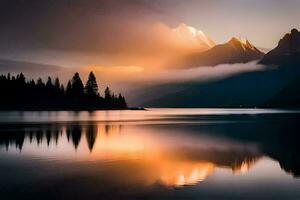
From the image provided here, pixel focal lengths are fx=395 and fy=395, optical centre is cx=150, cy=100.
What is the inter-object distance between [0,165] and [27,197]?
523 inches

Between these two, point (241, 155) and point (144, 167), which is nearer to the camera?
point (144, 167)

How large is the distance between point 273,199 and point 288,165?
1407 cm

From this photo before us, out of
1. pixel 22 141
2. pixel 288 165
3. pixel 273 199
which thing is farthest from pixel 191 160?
pixel 22 141

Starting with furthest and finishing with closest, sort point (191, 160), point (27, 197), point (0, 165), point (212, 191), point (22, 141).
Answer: point (22, 141), point (191, 160), point (0, 165), point (212, 191), point (27, 197)

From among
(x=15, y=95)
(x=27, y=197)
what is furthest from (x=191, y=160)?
(x=15, y=95)

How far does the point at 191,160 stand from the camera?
3766 cm

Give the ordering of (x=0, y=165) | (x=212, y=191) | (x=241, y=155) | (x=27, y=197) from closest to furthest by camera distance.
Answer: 1. (x=27, y=197)
2. (x=212, y=191)
3. (x=0, y=165)
4. (x=241, y=155)

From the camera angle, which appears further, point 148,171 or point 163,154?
point 163,154

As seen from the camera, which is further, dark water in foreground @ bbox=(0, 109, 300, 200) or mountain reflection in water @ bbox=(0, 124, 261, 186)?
mountain reflection in water @ bbox=(0, 124, 261, 186)

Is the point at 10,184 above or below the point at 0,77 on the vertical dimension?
below

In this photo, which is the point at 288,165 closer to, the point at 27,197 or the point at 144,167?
the point at 144,167

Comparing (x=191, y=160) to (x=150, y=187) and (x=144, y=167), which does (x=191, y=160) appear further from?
(x=150, y=187)

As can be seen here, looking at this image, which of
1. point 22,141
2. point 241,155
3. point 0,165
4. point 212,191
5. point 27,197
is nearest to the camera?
point 27,197

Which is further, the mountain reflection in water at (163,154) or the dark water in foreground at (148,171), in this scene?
the mountain reflection in water at (163,154)
